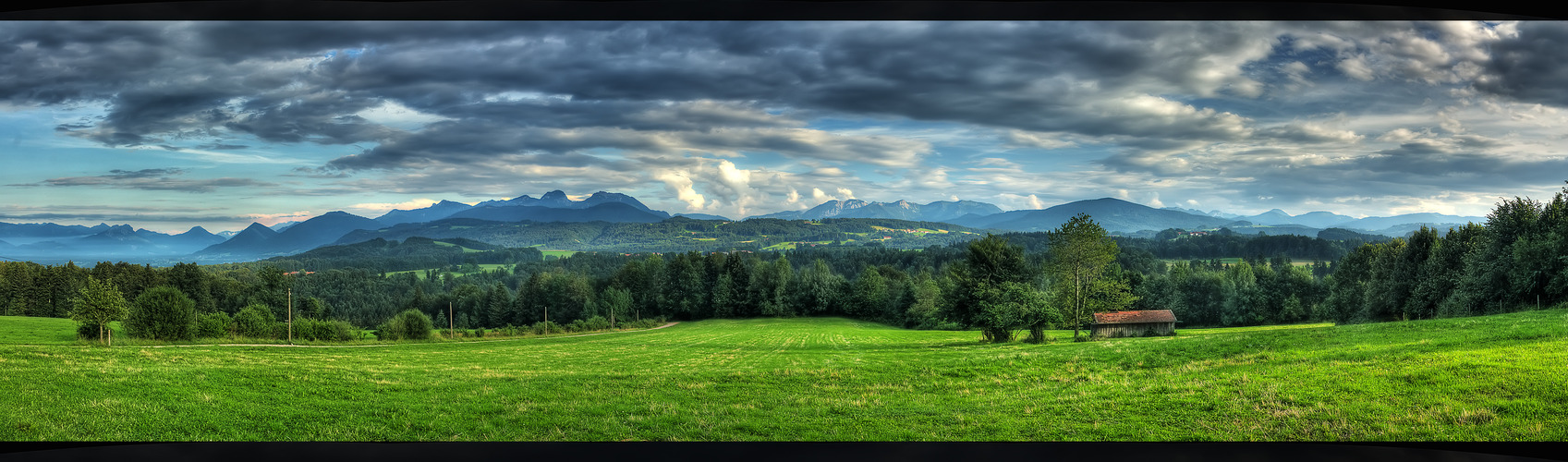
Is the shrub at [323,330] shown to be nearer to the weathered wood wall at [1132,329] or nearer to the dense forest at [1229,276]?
the dense forest at [1229,276]

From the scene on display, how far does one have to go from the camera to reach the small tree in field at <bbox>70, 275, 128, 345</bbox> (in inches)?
331

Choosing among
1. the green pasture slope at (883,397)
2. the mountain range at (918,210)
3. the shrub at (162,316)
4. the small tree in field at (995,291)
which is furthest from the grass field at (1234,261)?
the shrub at (162,316)

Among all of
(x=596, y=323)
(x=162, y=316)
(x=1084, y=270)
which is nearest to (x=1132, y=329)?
(x=1084, y=270)

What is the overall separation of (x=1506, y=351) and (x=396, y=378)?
42.6 feet

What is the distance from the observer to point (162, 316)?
875cm

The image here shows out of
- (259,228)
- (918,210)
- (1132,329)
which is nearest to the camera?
(259,228)

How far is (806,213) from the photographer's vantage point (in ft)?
40.7

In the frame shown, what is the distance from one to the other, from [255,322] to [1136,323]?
16.2m

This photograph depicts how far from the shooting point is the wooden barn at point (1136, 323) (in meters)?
11.5

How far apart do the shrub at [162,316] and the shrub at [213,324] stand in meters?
0.07

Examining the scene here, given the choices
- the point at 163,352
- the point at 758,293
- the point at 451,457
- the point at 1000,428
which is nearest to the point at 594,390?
the point at 451,457

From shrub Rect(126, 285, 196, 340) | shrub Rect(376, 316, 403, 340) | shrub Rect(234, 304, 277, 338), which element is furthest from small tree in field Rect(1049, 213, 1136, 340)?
shrub Rect(376, 316, 403, 340)

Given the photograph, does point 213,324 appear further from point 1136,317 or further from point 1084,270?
point 1136,317
